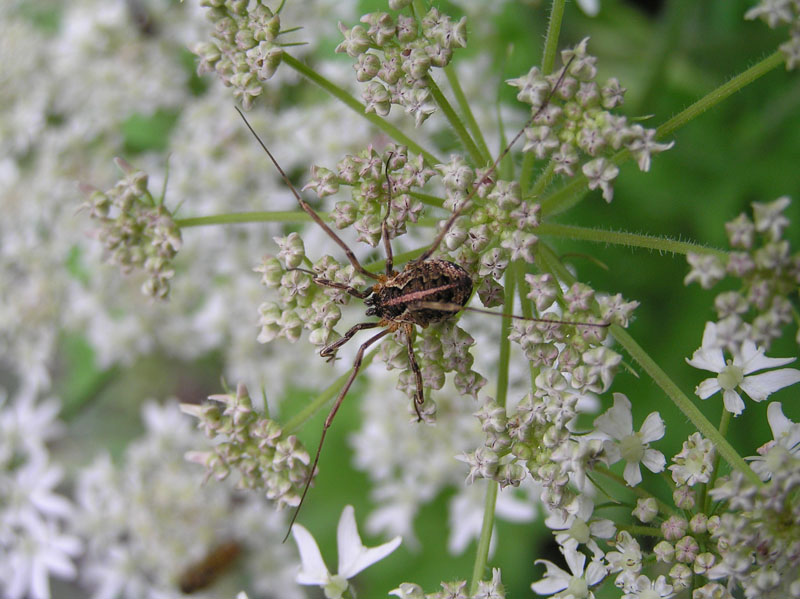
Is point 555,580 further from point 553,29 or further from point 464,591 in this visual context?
point 553,29

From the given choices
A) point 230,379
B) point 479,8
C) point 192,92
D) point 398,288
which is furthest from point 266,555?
point 479,8

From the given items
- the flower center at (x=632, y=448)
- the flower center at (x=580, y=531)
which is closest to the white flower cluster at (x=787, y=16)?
the flower center at (x=632, y=448)

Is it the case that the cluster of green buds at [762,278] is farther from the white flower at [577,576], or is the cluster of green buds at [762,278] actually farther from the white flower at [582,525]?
the white flower at [577,576]

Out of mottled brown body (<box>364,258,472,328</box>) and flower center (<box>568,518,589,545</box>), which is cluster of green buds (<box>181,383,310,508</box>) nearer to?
mottled brown body (<box>364,258,472,328</box>)

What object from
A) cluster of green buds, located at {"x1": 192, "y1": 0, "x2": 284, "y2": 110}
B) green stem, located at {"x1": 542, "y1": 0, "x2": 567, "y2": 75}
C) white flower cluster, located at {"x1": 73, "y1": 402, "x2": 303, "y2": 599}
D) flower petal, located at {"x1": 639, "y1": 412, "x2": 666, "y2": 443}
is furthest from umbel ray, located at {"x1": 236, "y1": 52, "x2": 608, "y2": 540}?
white flower cluster, located at {"x1": 73, "y1": 402, "x2": 303, "y2": 599}

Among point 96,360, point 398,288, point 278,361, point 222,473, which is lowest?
point 222,473

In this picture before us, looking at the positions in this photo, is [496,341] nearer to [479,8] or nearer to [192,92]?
[479,8]

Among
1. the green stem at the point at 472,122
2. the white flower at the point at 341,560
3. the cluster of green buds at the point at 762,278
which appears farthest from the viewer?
the white flower at the point at 341,560

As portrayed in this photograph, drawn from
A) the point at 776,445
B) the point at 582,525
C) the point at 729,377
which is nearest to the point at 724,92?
the point at 729,377
